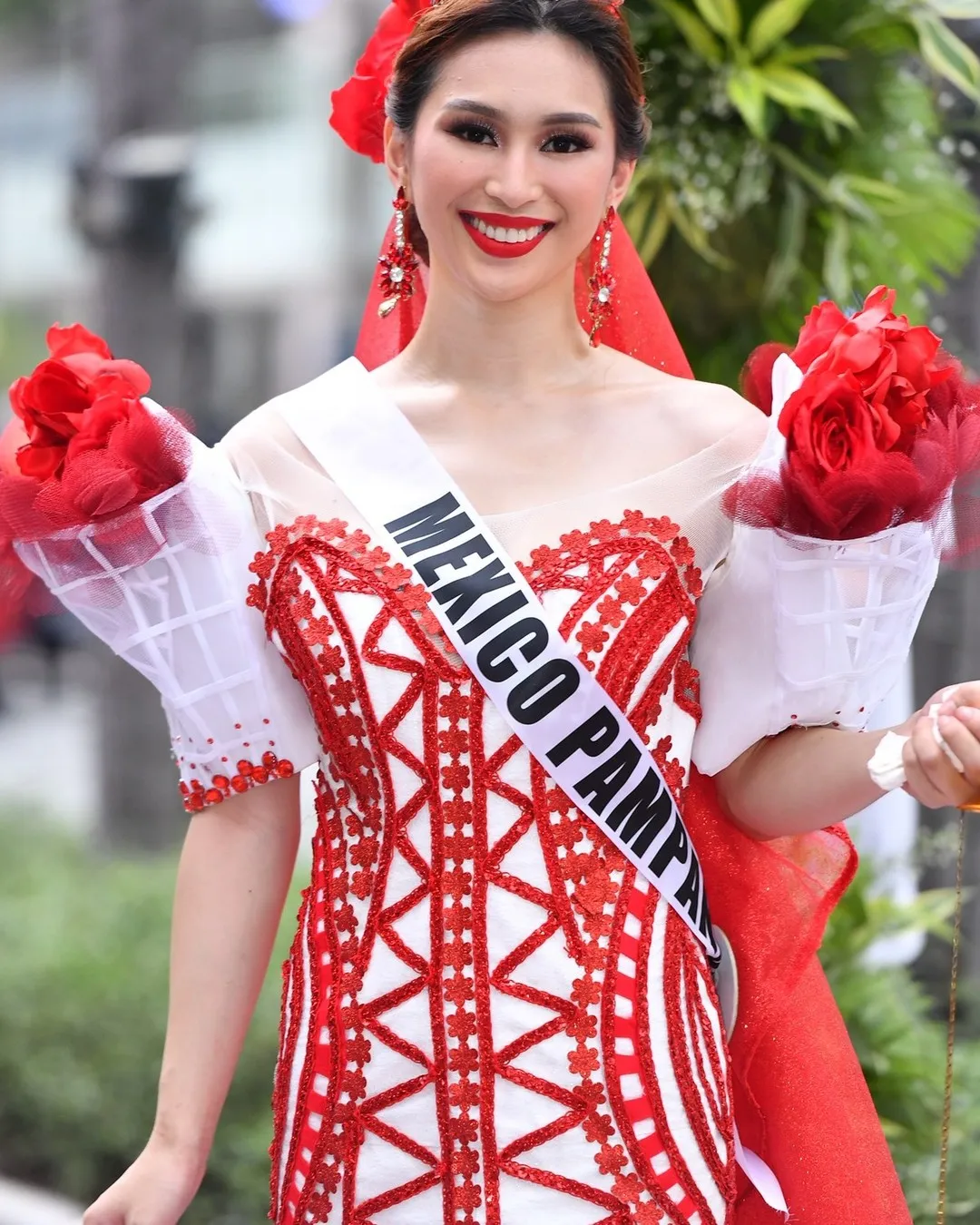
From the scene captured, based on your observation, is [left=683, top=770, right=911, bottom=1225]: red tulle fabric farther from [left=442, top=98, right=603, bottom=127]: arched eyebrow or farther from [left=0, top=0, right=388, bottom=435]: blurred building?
[left=0, top=0, right=388, bottom=435]: blurred building

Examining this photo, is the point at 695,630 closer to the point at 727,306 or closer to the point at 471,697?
the point at 471,697

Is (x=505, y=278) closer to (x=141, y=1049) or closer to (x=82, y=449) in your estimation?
(x=82, y=449)

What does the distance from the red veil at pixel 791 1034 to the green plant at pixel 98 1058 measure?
2.89 m

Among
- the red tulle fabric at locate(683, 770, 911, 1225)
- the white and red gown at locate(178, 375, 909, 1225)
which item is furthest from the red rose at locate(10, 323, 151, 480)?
the red tulle fabric at locate(683, 770, 911, 1225)

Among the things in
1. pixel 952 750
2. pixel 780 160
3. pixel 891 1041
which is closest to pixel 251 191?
pixel 780 160

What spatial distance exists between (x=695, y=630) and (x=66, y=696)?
1248 centimetres

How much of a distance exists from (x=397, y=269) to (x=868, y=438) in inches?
29.4

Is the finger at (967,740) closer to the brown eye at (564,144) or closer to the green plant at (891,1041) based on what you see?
the brown eye at (564,144)

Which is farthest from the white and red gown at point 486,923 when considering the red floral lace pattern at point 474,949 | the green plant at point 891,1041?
the green plant at point 891,1041

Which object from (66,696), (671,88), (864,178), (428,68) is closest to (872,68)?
(864,178)

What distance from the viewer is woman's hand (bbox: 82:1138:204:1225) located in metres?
2.18

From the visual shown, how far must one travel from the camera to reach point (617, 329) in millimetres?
2561

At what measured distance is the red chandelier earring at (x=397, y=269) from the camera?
244 cm

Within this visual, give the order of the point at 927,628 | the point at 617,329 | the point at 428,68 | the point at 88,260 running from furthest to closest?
the point at 88,260, the point at 927,628, the point at 617,329, the point at 428,68
